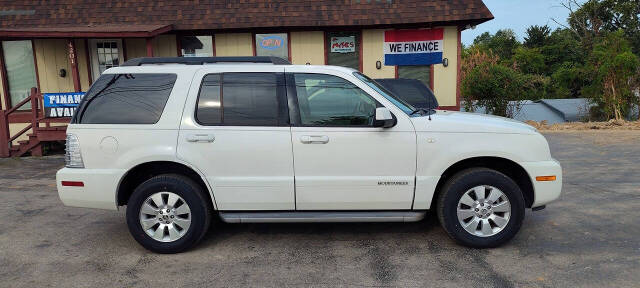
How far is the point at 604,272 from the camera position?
4.06m

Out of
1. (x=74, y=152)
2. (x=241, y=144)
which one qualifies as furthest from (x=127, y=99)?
(x=241, y=144)

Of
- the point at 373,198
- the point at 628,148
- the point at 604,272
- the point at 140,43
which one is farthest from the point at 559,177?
the point at 140,43

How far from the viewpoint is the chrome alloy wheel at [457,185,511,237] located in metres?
4.54

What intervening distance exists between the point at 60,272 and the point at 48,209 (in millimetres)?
2693

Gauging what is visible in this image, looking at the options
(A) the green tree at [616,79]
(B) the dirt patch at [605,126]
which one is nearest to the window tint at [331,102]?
(B) the dirt patch at [605,126]

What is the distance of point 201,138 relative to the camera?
15.0 feet

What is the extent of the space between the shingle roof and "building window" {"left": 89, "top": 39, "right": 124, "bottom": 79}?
0.72 meters

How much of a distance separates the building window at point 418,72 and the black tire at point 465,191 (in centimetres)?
927

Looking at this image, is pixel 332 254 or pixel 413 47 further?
pixel 413 47

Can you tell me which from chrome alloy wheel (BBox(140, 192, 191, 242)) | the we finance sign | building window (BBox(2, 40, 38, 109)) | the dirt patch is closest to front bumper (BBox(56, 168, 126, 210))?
chrome alloy wheel (BBox(140, 192, 191, 242))

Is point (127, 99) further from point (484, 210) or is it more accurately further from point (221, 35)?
point (221, 35)

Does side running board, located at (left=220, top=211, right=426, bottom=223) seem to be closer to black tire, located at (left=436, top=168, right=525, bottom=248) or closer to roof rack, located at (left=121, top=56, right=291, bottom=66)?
black tire, located at (left=436, top=168, right=525, bottom=248)

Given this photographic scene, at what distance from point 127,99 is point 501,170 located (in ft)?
12.9

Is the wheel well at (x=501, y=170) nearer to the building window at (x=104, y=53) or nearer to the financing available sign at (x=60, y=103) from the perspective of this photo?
the financing available sign at (x=60, y=103)
